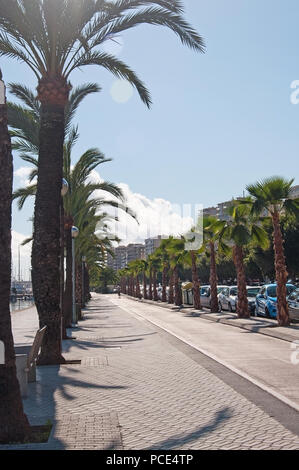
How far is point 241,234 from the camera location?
80.3 ft

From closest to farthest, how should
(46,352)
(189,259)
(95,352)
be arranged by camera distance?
(46,352)
(95,352)
(189,259)

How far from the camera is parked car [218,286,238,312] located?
110 ft

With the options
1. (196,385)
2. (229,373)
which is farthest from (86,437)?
(229,373)

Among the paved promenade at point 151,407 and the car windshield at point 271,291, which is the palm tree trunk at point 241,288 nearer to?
the car windshield at point 271,291

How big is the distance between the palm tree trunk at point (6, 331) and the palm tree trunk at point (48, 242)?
21.3 ft

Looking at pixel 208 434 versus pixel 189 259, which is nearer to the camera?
pixel 208 434

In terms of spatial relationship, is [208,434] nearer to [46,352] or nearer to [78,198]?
[46,352]

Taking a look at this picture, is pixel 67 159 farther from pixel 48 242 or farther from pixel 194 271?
pixel 194 271

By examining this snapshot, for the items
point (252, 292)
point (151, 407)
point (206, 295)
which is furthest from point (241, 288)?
point (151, 407)

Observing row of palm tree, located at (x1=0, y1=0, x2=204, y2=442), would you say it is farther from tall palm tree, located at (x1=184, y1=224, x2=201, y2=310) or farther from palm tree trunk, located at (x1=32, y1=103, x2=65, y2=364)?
tall palm tree, located at (x1=184, y1=224, x2=201, y2=310)

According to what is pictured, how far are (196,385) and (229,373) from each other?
1.49 m

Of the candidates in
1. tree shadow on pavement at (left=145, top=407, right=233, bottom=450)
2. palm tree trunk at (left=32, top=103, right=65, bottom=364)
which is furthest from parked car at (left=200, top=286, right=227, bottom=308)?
tree shadow on pavement at (left=145, top=407, right=233, bottom=450)

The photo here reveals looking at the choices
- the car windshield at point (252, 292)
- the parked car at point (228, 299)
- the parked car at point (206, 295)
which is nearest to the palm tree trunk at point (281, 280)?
the car windshield at point (252, 292)
